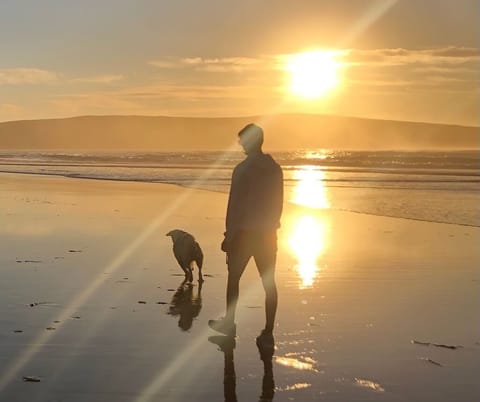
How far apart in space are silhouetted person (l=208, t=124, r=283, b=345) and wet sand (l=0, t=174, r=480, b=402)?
50 cm

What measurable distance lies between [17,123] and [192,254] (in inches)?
7663

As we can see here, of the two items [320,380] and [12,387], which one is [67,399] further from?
[320,380]

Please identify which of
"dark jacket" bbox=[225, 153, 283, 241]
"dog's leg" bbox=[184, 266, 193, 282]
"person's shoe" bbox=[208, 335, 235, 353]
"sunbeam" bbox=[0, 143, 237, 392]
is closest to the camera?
"sunbeam" bbox=[0, 143, 237, 392]

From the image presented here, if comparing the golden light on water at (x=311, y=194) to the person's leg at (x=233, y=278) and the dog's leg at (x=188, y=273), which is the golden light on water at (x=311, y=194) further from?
the person's leg at (x=233, y=278)

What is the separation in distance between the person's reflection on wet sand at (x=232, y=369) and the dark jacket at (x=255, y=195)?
0.96 m

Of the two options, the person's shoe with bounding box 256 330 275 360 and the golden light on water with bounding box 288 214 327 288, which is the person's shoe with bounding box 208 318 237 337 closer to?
the person's shoe with bounding box 256 330 275 360

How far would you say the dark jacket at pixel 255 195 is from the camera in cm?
646

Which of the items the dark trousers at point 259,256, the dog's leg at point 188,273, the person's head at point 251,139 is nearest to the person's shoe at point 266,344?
→ the dark trousers at point 259,256

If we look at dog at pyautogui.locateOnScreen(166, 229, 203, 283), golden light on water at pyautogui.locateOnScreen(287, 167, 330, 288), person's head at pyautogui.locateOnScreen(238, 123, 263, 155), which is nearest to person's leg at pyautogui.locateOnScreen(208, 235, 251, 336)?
person's head at pyautogui.locateOnScreen(238, 123, 263, 155)

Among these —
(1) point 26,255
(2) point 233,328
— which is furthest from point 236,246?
(1) point 26,255

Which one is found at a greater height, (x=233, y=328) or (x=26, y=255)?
(x=26, y=255)

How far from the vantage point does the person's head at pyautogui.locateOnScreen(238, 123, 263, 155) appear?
21.4 feet

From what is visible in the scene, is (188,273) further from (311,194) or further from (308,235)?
(311,194)

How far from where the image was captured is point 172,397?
16.1 feet
